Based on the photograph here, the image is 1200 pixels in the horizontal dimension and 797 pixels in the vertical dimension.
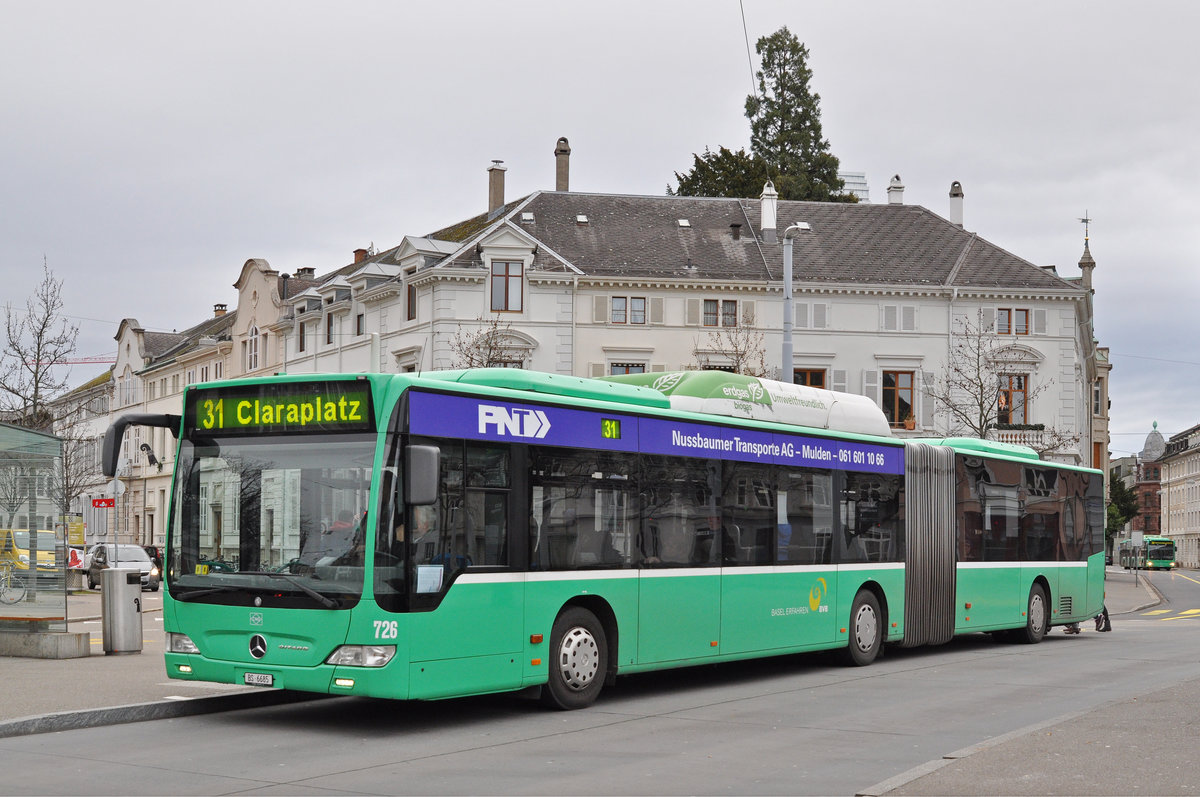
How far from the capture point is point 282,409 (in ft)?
38.1

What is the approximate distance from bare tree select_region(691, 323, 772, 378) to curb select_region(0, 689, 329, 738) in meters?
43.4

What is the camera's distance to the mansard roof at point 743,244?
57.9m

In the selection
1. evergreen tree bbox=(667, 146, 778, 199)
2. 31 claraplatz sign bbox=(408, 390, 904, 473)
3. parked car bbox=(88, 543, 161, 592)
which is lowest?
parked car bbox=(88, 543, 161, 592)

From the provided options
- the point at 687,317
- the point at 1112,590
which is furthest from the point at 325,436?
the point at 1112,590

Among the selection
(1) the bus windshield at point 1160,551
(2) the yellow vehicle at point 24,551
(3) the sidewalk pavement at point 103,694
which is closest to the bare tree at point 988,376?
(2) the yellow vehicle at point 24,551

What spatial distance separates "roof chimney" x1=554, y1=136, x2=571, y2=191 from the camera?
66188 millimetres

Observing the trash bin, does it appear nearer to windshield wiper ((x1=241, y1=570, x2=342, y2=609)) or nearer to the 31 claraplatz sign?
windshield wiper ((x1=241, y1=570, x2=342, y2=609))

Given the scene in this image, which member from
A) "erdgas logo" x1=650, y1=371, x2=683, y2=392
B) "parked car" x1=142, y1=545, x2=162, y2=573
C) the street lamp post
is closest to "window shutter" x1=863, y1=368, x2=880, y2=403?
the street lamp post

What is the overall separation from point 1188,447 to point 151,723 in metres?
184

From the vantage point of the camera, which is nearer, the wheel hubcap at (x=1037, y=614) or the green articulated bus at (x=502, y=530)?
the green articulated bus at (x=502, y=530)

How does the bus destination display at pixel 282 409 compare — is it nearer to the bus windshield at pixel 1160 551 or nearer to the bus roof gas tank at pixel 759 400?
the bus roof gas tank at pixel 759 400

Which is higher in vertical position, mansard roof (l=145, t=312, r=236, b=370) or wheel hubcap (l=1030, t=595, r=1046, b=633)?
mansard roof (l=145, t=312, r=236, b=370)

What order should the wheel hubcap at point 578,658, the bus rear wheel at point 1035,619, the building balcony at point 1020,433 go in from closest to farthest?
the wheel hubcap at point 578,658 < the bus rear wheel at point 1035,619 < the building balcony at point 1020,433

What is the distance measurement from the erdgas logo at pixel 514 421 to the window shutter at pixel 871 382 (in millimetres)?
46568
